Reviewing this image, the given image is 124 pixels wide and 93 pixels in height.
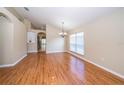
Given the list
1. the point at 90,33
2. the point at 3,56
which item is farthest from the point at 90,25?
the point at 3,56

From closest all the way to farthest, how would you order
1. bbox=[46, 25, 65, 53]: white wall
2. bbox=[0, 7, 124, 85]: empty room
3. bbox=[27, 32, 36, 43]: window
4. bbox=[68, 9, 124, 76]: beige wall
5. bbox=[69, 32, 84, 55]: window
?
bbox=[0, 7, 124, 85]: empty room → bbox=[68, 9, 124, 76]: beige wall → bbox=[69, 32, 84, 55]: window → bbox=[46, 25, 65, 53]: white wall → bbox=[27, 32, 36, 43]: window

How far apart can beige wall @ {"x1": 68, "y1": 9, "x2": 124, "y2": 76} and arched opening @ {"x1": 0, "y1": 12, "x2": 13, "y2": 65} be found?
166 inches

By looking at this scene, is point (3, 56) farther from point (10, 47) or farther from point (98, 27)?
point (98, 27)

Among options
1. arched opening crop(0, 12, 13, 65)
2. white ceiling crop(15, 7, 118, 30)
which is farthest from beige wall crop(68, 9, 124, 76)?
arched opening crop(0, 12, 13, 65)

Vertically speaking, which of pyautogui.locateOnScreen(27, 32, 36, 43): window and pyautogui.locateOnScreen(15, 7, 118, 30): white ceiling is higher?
pyautogui.locateOnScreen(15, 7, 118, 30): white ceiling

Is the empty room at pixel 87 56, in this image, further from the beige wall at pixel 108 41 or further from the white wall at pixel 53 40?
the white wall at pixel 53 40

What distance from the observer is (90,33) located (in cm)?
571

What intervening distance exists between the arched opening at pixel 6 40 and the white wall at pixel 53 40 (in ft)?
17.3

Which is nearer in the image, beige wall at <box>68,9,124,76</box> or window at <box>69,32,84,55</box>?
beige wall at <box>68,9,124,76</box>

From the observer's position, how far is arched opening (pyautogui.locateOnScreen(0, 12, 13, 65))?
4.72 meters

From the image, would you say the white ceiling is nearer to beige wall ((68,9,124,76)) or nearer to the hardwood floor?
beige wall ((68,9,124,76))

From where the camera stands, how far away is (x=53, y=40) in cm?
1036

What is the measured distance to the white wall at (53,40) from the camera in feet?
33.1

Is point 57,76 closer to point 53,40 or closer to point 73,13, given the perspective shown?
point 73,13
